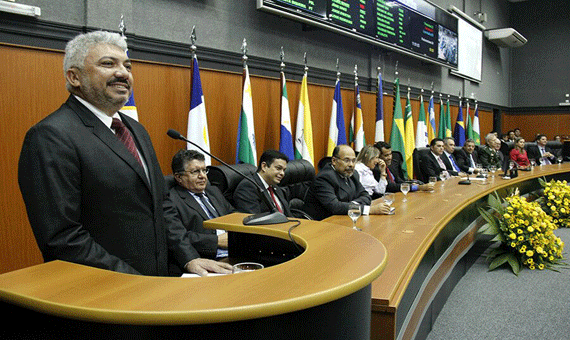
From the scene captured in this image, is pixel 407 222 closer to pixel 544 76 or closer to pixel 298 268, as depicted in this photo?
pixel 298 268

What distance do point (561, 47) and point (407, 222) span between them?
39.8 ft

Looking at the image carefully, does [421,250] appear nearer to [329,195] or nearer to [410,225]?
[410,225]

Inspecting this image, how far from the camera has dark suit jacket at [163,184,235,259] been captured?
2227mm

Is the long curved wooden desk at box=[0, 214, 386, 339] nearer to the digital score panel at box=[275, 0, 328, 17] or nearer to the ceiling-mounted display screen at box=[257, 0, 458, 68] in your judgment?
the ceiling-mounted display screen at box=[257, 0, 458, 68]

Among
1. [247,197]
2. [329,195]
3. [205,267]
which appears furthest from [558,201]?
[205,267]

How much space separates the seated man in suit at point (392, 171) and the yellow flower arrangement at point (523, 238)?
0.64 m

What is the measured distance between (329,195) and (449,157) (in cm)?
390

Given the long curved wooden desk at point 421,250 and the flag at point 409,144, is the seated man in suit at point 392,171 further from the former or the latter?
the flag at point 409,144

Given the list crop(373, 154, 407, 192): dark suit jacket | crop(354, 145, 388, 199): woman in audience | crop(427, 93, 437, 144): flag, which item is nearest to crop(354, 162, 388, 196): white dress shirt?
crop(354, 145, 388, 199): woman in audience

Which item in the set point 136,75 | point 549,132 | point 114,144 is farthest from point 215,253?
point 549,132

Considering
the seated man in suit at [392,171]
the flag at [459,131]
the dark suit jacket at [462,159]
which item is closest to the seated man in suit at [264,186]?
Answer: the seated man in suit at [392,171]

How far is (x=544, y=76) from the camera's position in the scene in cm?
1254

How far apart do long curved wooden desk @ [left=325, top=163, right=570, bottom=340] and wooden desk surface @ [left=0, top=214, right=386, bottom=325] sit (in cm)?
46

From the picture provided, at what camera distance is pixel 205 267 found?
1485 mm
